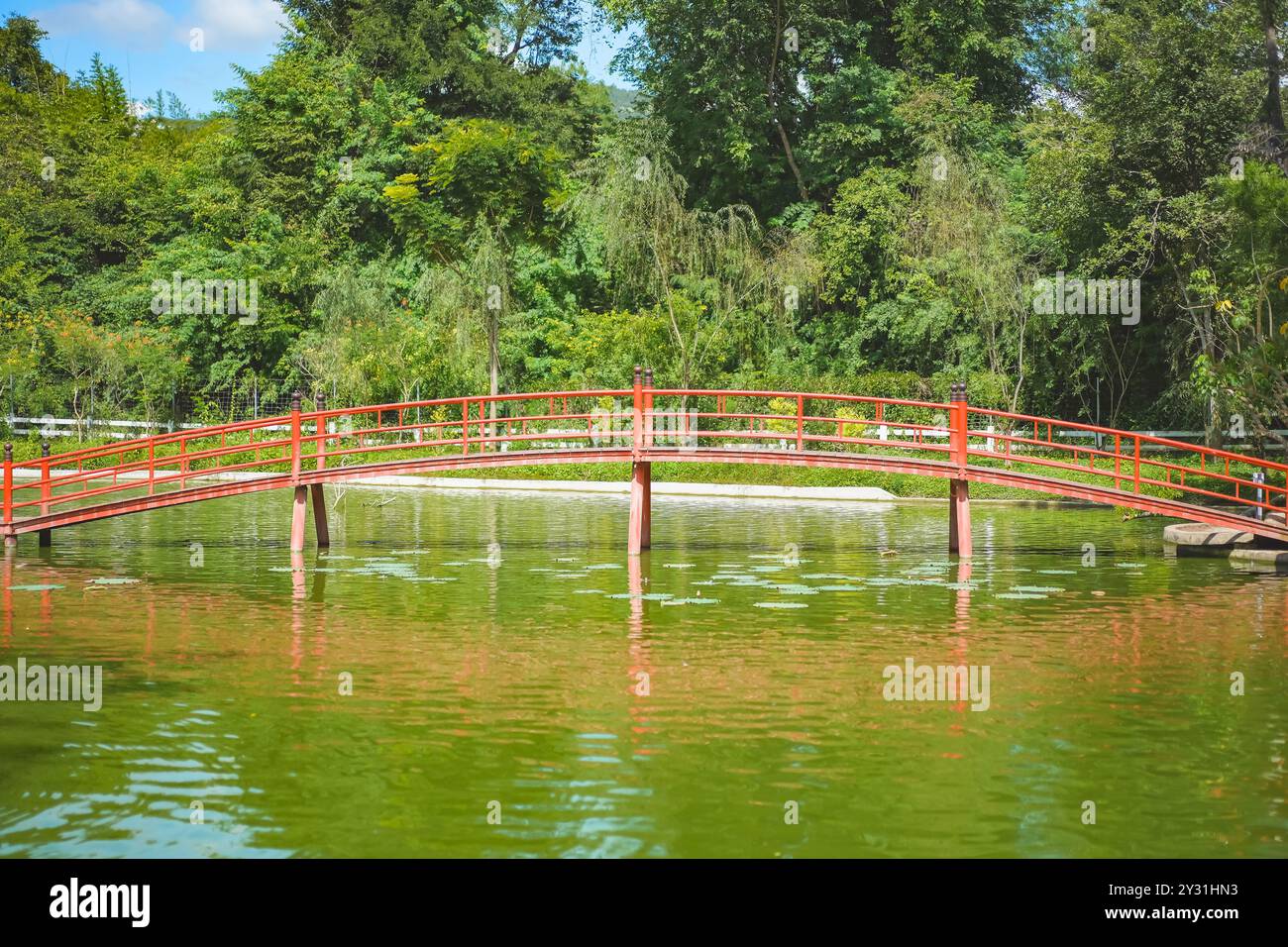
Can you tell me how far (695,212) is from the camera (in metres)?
43.0

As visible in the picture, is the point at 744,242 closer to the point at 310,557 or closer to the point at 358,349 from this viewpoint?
the point at 358,349

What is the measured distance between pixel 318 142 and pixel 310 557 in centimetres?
3572

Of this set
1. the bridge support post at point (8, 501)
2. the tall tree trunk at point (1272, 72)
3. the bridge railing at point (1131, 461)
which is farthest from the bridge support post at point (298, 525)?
the tall tree trunk at point (1272, 72)

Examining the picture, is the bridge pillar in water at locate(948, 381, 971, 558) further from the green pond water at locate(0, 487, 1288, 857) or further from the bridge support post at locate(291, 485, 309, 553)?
the bridge support post at locate(291, 485, 309, 553)

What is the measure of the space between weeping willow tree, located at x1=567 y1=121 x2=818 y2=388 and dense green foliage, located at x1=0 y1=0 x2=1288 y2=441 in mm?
114

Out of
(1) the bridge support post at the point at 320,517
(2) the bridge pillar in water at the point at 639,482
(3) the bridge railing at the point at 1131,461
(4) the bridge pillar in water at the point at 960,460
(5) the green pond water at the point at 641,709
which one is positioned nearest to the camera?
(5) the green pond water at the point at 641,709

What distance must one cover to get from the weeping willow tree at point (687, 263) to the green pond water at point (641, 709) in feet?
65.0

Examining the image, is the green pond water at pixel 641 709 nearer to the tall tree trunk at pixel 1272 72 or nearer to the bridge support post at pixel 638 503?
the bridge support post at pixel 638 503

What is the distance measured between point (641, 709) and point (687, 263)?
31.8 m

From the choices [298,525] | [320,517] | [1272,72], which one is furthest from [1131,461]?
[298,525]

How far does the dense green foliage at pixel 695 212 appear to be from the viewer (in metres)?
37.3

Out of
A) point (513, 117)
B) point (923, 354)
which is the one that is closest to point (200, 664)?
point (923, 354)

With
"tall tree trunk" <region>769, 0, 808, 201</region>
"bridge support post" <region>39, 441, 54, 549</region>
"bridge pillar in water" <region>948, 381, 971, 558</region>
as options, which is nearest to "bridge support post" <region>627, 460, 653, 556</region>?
"bridge pillar in water" <region>948, 381, 971, 558</region>
